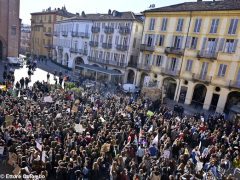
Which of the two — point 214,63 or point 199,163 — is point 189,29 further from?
point 199,163

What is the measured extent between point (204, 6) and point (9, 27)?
34.5 meters

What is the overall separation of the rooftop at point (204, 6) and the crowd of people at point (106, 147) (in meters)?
15.9

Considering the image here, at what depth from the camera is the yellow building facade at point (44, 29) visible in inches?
2704

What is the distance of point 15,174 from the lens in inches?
412

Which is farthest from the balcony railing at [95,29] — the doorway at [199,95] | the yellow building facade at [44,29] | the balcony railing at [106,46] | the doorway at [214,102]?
the doorway at [214,102]

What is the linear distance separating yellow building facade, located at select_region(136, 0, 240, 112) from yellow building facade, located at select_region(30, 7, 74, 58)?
37032mm

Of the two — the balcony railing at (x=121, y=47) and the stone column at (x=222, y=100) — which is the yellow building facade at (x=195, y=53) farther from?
the balcony railing at (x=121, y=47)

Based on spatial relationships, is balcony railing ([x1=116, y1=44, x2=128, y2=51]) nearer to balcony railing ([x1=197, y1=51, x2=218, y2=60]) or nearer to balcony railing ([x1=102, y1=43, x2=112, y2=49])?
balcony railing ([x1=102, y1=43, x2=112, y2=49])

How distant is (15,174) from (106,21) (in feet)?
129

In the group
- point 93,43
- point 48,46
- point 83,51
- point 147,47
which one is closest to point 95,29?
point 93,43

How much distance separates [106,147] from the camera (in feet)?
41.8

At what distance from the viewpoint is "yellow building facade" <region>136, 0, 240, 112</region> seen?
29.3 meters

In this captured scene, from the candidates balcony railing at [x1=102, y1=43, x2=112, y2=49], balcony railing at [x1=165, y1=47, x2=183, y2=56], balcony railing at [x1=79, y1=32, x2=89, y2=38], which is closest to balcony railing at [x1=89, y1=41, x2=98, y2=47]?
balcony railing at [x1=79, y1=32, x2=89, y2=38]

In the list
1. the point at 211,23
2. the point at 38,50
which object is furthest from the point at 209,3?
the point at 38,50
